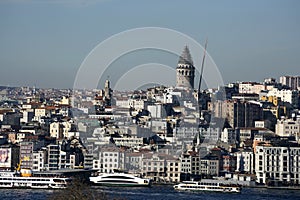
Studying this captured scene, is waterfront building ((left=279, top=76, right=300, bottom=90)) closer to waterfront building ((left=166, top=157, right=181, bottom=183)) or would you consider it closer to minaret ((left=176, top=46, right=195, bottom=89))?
minaret ((left=176, top=46, right=195, bottom=89))

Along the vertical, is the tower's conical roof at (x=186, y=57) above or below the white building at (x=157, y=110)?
above

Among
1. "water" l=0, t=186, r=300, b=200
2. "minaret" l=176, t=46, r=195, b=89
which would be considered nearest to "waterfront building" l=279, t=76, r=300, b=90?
"minaret" l=176, t=46, r=195, b=89

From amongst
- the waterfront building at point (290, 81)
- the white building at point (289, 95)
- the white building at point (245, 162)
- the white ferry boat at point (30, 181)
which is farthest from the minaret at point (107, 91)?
the white ferry boat at point (30, 181)

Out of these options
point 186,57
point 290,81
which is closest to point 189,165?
point 186,57

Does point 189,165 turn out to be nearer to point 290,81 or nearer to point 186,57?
point 186,57

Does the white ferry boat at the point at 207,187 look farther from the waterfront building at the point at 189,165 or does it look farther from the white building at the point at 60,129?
the white building at the point at 60,129

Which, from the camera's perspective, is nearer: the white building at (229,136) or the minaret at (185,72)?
the white building at (229,136)
